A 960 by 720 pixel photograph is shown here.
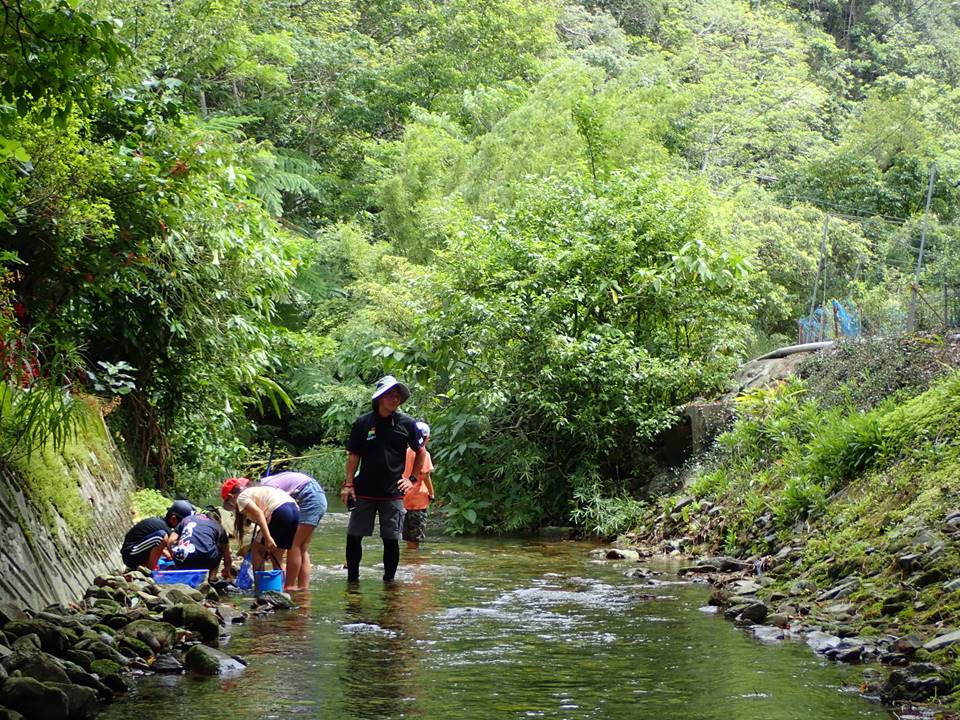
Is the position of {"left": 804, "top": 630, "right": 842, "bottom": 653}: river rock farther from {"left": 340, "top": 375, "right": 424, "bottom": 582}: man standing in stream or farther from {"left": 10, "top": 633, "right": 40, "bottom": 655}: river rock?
{"left": 10, "top": 633, "right": 40, "bottom": 655}: river rock

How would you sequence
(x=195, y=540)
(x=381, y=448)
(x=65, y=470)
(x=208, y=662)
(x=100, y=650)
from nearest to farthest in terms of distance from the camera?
1. (x=100, y=650)
2. (x=208, y=662)
3. (x=65, y=470)
4. (x=195, y=540)
5. (x=381, y=448)

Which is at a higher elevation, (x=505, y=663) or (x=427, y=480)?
(x=427, y=480)

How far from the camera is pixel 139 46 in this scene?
668 inches

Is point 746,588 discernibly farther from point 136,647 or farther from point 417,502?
point 417,502

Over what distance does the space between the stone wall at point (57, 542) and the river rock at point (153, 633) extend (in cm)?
72

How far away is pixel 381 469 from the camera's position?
10.7 m

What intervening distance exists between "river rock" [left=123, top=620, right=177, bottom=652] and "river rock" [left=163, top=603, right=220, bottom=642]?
296 mm

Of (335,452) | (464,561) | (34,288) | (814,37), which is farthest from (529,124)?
(814,37)

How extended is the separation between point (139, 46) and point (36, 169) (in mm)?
7609

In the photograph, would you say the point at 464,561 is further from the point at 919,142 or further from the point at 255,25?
the point at 919,142

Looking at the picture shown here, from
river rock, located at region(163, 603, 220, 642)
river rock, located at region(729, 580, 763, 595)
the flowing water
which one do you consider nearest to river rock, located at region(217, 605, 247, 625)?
the flowing water

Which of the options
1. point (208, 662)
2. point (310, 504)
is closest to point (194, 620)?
point (208, 662)

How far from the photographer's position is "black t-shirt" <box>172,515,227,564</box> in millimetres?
9695

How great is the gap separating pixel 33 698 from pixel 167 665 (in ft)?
4.37
